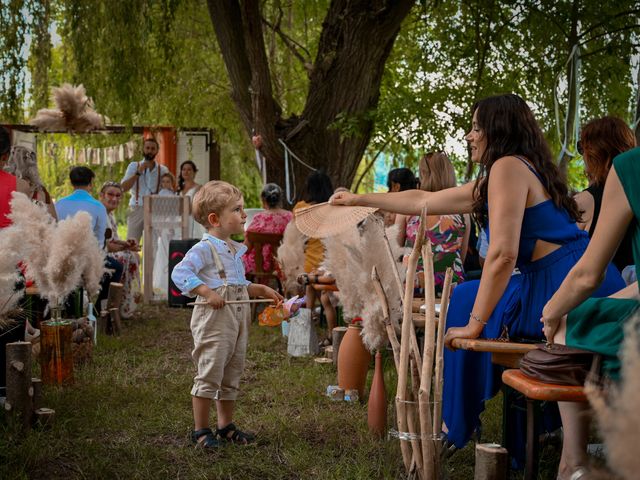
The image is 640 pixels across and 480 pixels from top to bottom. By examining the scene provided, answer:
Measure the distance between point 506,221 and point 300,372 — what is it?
11.2ft

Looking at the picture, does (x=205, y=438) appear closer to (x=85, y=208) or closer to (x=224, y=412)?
(x=224, y=412)

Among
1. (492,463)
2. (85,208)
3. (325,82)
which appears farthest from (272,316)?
(325,82)

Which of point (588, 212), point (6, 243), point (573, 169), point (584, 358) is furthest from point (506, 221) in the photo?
point (573, 169)

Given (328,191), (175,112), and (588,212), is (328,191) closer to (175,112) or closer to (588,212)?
(588,212)

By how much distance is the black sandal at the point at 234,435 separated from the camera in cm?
465

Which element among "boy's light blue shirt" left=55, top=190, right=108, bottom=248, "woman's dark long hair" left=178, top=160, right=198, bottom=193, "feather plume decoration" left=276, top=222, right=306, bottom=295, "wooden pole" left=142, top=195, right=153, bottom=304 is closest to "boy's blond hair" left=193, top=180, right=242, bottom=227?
"feather plume decoration" left=276, top=222, right=306, bottom=295

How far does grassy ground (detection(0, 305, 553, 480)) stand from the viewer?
4.13 m

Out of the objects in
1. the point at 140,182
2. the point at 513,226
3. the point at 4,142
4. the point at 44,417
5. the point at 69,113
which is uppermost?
the point at 69,113

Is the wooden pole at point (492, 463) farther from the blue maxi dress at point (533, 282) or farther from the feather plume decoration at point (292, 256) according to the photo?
the feather plume decoration at point (292, 256)

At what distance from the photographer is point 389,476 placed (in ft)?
12.9

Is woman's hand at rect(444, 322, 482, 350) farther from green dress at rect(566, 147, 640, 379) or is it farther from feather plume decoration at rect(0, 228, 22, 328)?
feather plume decoration at rect(0, 228, 22, 328)

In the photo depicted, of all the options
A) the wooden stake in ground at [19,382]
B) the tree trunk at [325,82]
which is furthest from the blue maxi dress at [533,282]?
the tree trunk at [325,82]

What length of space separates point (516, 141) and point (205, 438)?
2.19 metres

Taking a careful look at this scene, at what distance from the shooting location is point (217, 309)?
4508 mm
